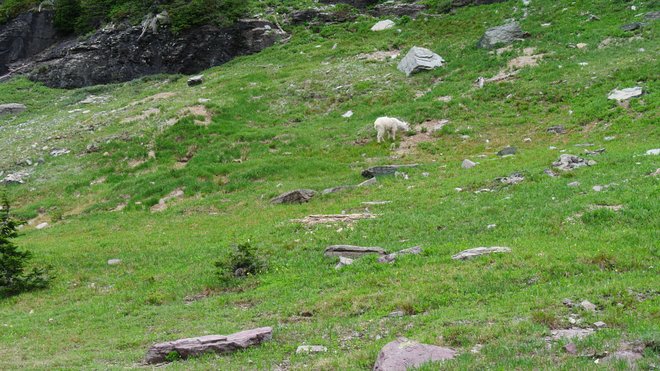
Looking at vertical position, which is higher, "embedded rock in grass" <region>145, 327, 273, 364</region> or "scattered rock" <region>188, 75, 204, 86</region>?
"embedded rock in grass" <region>145, 327, 273, 364</region>

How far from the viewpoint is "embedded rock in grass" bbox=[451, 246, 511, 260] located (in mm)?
12876

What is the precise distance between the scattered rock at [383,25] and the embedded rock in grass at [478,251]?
38683 millimetres

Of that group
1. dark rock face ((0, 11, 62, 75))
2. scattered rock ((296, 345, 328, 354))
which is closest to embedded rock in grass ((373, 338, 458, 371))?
scattered rock ((296, 345, 328, 354))

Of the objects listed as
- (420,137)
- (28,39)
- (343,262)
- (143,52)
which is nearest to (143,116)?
(420,137)

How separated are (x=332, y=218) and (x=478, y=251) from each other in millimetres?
6884

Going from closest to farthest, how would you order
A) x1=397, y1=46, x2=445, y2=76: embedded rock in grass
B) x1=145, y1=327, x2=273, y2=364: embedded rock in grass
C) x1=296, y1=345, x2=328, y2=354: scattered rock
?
x1=296, y1=345, x2=328, y2=354: scattered rock, x1=145, y1=327, x2=273, y2=364: embedded rock in grass, x1=397, y1=46, x2=445, y2=76: embedded rock in grass

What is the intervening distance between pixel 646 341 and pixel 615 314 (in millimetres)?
1400

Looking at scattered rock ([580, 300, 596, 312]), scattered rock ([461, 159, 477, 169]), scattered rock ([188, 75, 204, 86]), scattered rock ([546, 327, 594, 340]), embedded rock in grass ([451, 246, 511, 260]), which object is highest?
scattered rock ([546, 327, 594, 340])

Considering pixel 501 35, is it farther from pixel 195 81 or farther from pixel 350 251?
pixel 350 251

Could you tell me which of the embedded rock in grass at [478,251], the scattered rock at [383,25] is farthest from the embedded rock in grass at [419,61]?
the embedded rock in grass at [478,251]

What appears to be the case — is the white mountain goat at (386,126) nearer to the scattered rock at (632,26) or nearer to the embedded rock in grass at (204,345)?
the scattered rock at (632,26)

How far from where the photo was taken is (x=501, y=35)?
3834 cm

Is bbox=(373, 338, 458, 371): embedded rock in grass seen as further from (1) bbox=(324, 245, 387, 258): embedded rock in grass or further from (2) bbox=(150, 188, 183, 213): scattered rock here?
Answer: (2) bbox=(150, 188, 183, 213): scattered rock

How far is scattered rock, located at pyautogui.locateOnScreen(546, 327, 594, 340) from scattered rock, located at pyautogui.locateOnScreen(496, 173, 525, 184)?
10835 millimetres
